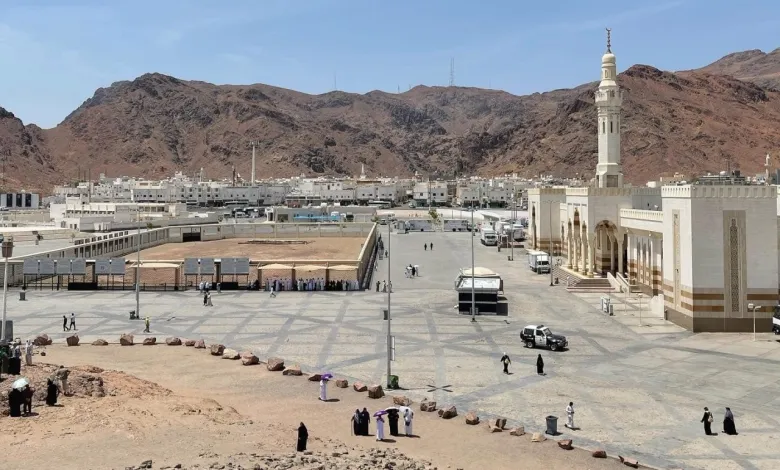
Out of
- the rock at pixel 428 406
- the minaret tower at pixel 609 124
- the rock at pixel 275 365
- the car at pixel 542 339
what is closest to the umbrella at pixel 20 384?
the rock at pixel 275 365

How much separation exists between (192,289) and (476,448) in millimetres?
32626

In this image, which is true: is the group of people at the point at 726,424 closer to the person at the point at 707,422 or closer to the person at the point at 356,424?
the person at the point at 707,422

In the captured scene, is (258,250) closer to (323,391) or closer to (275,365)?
(275,365)

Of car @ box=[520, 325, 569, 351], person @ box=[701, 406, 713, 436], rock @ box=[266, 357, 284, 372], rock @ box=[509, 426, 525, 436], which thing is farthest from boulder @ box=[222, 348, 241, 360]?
person @ box=[701, 406, 713, 436]

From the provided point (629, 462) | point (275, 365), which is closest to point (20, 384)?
point (275, 365)

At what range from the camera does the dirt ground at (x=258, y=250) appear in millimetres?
66812

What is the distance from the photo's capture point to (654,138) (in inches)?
7146

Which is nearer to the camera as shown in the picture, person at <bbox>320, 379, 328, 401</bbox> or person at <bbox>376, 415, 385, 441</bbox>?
person at <bbox>376, 415, 385, 441</bbox>

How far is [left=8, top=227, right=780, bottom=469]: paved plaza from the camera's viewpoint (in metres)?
18.8

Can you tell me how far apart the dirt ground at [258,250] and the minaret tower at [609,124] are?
23971 millimetres

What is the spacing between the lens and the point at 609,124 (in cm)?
5094

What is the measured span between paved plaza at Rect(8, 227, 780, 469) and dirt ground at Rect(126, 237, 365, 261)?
72.6ft

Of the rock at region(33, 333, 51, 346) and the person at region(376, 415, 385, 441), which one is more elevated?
the rock at region(33, 333, 51, 346)

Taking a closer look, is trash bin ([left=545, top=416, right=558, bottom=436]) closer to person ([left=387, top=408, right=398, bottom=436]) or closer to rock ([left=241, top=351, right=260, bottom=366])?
person ([left=387, top=408, right=398, bottom=436])
